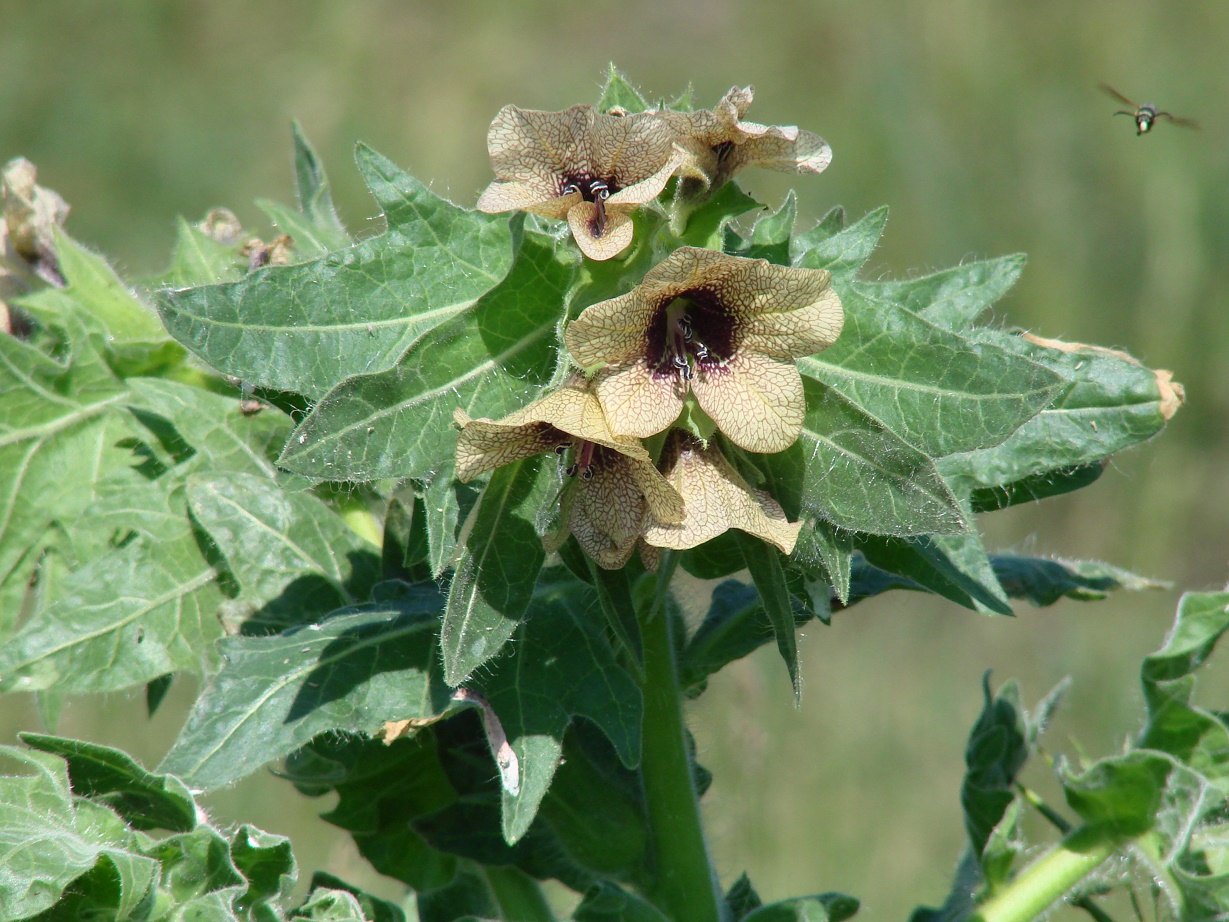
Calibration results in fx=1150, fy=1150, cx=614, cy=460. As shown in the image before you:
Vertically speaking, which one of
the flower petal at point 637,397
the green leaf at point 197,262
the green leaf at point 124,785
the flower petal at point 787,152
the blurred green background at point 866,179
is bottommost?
the blurred green background at point 866,179

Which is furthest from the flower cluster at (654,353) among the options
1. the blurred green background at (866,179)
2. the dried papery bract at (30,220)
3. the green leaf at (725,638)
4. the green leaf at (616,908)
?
the blurred green background at (866,179)

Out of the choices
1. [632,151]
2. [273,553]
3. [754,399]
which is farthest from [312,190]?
[754,399]

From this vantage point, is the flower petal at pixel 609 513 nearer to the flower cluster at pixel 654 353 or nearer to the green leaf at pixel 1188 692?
the flower cluster at pixel 654 353

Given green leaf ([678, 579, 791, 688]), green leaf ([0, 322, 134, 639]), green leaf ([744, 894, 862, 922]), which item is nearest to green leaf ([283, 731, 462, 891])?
green leaf ([678, 579, 791, 688])

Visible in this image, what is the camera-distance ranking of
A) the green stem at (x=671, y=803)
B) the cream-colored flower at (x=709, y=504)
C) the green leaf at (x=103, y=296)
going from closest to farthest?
the cream-colored flower at (x=709, y=504) → the green stem at (x=671, y=803) → the green leaf at (x=103, y=296)

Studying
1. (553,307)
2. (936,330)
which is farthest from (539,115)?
(936,330)

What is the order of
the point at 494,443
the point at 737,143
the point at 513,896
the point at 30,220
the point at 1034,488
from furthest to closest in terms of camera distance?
the point at 30,220 < the point at 513,896 < the point at 1034,488 < the point at 737,143 < the point at 494,443

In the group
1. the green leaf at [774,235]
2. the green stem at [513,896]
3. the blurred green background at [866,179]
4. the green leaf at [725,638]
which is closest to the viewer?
the green leaf at [774,235]

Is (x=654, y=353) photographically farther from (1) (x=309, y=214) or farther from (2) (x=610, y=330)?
(1) (x=309, y=214)
